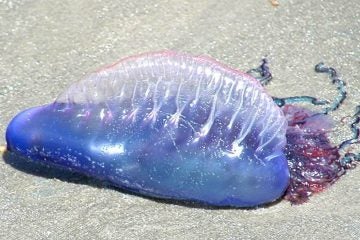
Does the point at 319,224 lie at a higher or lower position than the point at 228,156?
lower

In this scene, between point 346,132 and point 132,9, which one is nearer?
point 346,132

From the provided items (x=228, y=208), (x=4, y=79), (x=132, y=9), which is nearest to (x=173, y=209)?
(x=228, y=208)

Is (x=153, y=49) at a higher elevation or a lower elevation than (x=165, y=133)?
lower

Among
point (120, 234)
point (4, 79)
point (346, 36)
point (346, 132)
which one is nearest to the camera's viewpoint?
point (120, 234)

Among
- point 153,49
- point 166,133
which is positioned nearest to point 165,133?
point 166,133

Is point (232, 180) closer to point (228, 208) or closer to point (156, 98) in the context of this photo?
point (228, 208)

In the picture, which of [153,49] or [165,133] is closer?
[165,133]

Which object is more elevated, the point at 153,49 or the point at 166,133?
the point at 166,133

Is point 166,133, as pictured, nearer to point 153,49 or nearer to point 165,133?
point 165,133
